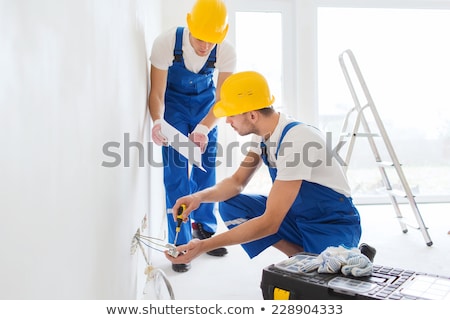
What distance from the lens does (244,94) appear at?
1648 millimetres

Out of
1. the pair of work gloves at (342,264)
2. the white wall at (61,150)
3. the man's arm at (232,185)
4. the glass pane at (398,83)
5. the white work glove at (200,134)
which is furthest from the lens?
the glass pane at (398,83)

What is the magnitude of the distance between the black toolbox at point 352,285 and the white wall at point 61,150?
1.69 ft

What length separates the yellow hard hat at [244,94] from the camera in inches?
65.0

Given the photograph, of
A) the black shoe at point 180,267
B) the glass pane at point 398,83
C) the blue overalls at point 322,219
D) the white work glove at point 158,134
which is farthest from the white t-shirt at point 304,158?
the glass pane at point 398,83

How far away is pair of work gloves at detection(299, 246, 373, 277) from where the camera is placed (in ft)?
4.09

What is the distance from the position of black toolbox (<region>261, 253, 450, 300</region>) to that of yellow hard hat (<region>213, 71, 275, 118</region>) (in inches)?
25.0

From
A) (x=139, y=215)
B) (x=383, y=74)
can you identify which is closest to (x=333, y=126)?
(x=383, y=74)

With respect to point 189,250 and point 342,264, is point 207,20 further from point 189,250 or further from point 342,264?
point 342,264

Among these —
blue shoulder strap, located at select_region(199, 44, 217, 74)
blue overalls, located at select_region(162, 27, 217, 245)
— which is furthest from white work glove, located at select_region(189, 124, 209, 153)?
blue shoulder strap, located at select_region(199, 44, 217, 74)

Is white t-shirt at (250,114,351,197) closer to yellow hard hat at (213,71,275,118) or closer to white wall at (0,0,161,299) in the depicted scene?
yellow hard hat at (213,71,275,118)

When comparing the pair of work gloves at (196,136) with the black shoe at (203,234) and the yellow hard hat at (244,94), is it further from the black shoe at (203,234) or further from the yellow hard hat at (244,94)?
the black shoe at (203,234)

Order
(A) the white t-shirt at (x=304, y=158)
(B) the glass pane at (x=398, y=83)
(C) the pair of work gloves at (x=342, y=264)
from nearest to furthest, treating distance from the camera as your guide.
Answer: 1. (C) the pair of work gloves at (x=342, y=264)
2. (A) the white t-shirt at (x=304, y=158)
3. (B) the glass pane at (x=398, y=83)
